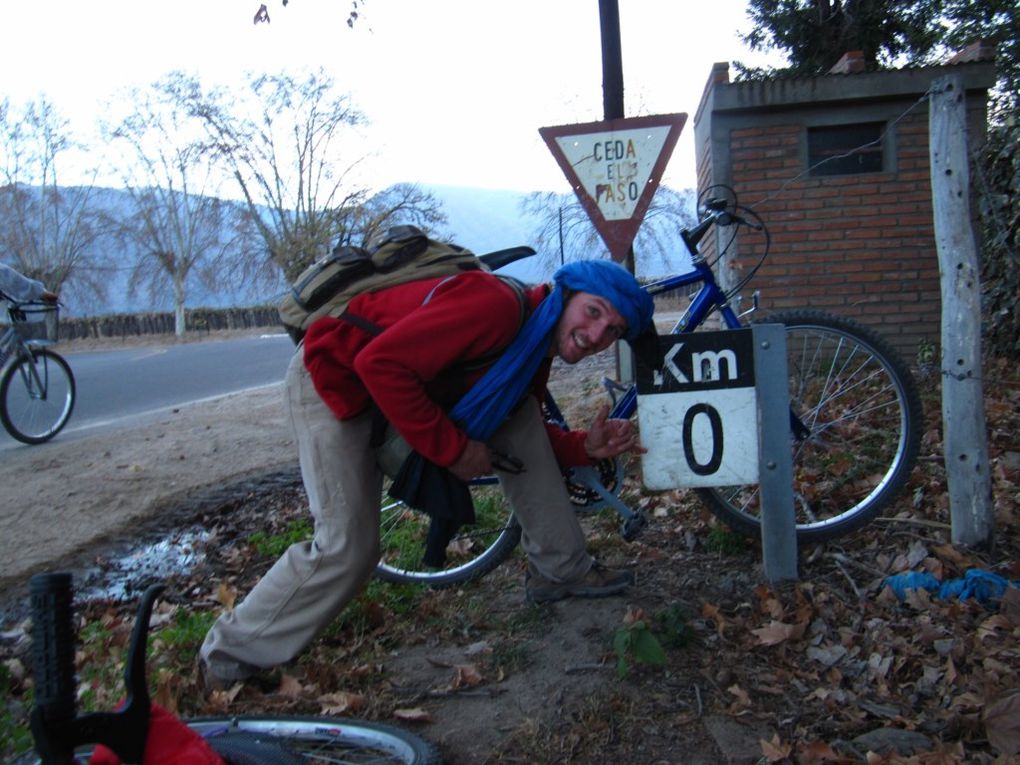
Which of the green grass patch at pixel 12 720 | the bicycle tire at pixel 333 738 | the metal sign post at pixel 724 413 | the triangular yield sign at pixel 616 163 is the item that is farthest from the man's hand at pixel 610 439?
the triangular yield sign at pixel 616 163

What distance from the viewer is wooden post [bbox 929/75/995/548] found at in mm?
3348

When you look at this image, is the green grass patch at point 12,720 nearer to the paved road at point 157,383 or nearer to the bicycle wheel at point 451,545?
the bicycle wheel at point 451,545

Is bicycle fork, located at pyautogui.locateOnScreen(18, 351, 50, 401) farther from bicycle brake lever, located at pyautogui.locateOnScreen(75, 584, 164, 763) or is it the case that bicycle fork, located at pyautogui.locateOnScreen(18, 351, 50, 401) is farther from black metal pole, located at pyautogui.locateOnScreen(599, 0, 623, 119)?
bicycle brake lever, located at pyautogui.locateOnScreen(75, 584, 164, 763)

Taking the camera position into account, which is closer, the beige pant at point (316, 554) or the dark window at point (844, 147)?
the beige pant at point (316, 554)

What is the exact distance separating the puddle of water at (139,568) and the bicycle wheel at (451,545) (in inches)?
46.3

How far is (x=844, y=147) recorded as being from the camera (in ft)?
25.1

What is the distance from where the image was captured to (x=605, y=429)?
3.46 meters

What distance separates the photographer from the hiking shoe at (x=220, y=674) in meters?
3.01

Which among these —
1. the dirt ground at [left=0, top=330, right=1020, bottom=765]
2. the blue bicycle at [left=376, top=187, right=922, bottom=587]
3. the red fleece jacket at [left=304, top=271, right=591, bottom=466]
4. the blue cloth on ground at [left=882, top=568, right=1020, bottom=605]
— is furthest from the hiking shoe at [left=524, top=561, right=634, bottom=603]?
the blue cloth on ground at [left=882, top=568, right=1020, bottom=605]

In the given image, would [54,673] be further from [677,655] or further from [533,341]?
[677,655]

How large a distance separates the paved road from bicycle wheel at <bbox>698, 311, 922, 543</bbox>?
6611 millimetres

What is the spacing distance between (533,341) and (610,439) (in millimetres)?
697

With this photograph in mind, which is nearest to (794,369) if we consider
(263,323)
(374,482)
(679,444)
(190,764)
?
(679,444)

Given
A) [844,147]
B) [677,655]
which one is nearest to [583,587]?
[677,655]
